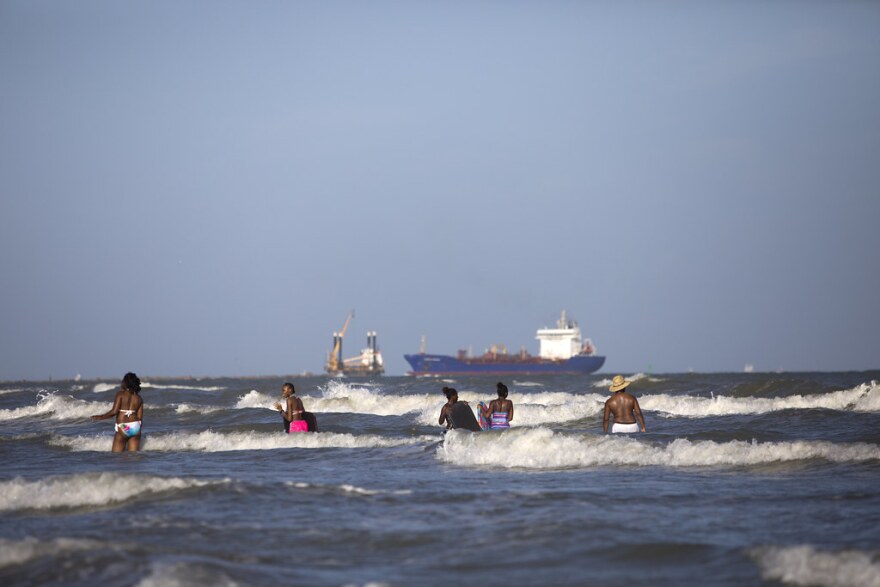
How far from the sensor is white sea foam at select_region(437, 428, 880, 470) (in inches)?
671

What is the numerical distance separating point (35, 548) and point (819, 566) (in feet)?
23.6

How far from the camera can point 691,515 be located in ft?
37.7

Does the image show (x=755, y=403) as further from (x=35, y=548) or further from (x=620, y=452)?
(x=35, y=548)

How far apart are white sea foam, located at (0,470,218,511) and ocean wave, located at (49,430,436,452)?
287 inches

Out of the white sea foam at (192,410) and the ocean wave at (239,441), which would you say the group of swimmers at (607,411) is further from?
the white sea foam at (192,410)

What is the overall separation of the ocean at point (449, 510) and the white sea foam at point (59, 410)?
537 inches

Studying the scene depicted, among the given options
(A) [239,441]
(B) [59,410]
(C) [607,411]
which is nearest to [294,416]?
(A) [239,441]

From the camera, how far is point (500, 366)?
12706cm

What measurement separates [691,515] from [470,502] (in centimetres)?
270

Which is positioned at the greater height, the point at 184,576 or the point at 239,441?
the point at 239,441

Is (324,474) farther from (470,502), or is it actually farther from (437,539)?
(437,539)

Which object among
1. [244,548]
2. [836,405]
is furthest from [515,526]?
[836,405]

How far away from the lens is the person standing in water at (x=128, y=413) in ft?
62.3

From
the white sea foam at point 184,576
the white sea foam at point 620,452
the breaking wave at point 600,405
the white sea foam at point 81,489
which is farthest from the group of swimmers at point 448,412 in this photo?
the breaking wave at point 600,405
